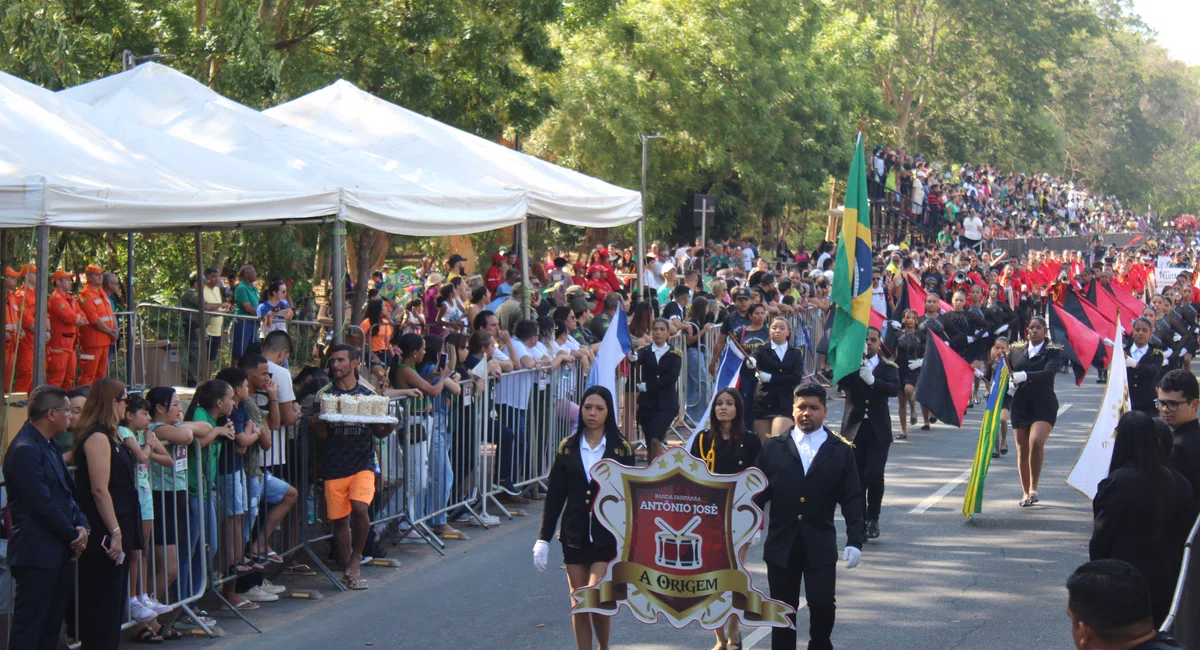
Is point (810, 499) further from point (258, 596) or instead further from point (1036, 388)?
point (1036, 388)

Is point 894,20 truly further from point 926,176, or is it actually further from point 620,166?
point 620,166

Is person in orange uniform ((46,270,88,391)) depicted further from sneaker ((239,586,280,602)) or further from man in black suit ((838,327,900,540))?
man in black suit ((838,327,900,540))

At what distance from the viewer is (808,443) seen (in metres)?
7.21

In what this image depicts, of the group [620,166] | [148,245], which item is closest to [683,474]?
[148,245]

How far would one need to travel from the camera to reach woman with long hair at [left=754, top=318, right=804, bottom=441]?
11.9 meters

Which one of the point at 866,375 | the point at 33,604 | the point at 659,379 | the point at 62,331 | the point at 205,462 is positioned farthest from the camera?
the point at 62,331

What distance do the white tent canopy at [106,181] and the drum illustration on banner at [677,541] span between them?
3.74 metres

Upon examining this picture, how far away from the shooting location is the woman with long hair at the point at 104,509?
23.0 ft

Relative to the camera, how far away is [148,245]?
892 inches

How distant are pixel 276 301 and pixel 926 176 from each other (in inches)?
1297

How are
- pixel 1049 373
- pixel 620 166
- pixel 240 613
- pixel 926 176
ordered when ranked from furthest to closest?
pixel 926 176 → pixel 620 166 → pixel 1049 373 → pixel 240 613

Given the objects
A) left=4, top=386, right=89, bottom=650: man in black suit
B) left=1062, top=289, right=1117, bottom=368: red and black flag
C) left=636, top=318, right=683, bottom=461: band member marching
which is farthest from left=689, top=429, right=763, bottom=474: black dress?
left=1062, top=289, right=1117, bottom=368: red and black flag

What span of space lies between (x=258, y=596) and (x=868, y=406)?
4.86m

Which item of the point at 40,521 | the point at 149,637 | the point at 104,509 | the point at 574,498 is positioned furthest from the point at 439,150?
the point at 40,521
